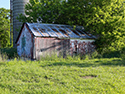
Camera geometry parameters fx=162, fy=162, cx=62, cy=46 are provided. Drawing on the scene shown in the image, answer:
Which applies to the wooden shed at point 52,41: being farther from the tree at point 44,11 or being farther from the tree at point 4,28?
the tree at point 4,28

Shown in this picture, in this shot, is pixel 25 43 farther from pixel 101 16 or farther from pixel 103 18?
pixel 103 18

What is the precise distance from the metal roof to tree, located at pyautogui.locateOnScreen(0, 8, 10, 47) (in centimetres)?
2285

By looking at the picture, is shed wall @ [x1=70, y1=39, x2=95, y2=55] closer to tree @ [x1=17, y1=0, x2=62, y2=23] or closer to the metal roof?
the metal roof

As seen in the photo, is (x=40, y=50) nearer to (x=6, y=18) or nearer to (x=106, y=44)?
(x=106, y=44)

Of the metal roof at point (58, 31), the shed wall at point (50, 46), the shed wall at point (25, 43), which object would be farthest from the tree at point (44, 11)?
the shed wall at point (50, 46)

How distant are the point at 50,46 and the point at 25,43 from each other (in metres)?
2.67

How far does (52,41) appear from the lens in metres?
13.7

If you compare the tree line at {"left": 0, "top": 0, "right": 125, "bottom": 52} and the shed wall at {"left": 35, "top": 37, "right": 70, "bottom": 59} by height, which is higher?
the tree line at {"left": 0, "top": 0, "right": 125, "bottom": 52}

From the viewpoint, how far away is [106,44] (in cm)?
1581

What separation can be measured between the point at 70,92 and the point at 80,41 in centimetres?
997

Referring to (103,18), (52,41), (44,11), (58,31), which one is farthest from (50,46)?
(44,11)

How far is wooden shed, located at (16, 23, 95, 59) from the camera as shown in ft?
43.1

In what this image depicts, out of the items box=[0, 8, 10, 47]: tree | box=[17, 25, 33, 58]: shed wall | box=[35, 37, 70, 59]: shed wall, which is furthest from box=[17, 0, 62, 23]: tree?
box=[0, 8, 10, 47]: tree

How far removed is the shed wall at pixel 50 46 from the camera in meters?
13.1
